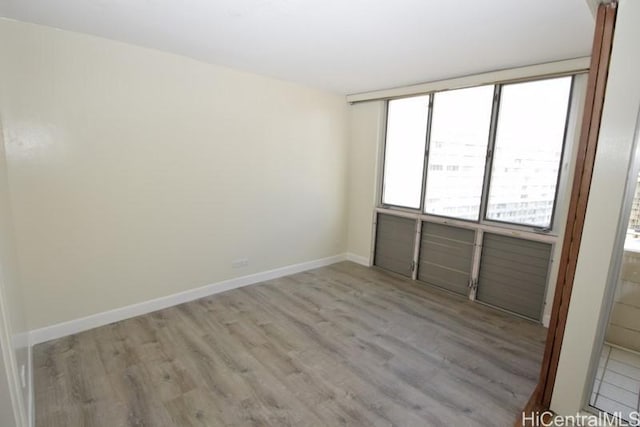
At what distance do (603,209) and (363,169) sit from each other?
3149mm

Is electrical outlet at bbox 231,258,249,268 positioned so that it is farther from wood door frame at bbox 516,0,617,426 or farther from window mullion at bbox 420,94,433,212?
wood door frame at bbox 516,0,617,426

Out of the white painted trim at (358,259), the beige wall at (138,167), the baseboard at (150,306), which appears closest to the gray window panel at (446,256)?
the white painted trim at (358,259)

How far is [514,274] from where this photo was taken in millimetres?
3273

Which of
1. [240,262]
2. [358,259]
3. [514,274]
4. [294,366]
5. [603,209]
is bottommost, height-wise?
[294,366]

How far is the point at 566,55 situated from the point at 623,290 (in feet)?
6.50

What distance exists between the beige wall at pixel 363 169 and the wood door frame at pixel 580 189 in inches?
110

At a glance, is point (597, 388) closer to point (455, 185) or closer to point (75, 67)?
point (455, 185)

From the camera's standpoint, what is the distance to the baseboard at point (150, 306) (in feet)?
8.57

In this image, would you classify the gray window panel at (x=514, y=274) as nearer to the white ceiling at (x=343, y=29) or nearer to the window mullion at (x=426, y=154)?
the window mullion at (x=426, y=154)

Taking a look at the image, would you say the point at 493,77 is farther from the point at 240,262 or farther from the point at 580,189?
the point at 240,262

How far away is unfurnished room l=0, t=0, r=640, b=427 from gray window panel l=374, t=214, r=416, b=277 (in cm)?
4

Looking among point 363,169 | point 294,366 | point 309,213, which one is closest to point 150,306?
point 294,366

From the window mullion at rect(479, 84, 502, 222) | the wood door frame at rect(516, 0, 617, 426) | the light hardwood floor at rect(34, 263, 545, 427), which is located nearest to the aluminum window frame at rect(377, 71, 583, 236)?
the window mullion at rect(479, 84, 502, 222)

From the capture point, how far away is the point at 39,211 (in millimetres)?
2439
